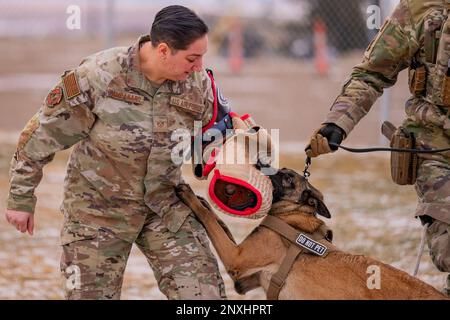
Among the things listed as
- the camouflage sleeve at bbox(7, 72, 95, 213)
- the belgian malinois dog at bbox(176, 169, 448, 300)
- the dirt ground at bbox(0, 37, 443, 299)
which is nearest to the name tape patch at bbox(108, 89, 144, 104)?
the camouflage sleeve at bbox(7, 72, 95, 213)

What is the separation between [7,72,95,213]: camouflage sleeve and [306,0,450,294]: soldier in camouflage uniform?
3.74 ft

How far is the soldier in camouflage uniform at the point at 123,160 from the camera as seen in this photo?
4.08 metres

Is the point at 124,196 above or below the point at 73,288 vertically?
above

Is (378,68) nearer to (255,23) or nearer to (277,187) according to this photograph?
(277,187)

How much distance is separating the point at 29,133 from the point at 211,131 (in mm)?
873

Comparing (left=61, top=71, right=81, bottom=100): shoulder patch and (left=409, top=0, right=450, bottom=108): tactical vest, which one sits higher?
(left=409, top=0, right=450, bottom=108): tactical vest

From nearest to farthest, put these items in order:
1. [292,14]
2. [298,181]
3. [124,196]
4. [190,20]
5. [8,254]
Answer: [190,20]
[124,196]
[298,181]
[8,254]
[292,14]

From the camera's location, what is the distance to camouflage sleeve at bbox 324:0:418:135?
4312 mm

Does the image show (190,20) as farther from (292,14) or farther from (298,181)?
(292,14)

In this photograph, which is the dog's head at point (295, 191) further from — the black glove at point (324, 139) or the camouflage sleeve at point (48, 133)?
the camouflage sleeve at point (48, 133)

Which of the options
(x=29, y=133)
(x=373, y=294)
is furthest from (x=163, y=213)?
(x=373, y=294)

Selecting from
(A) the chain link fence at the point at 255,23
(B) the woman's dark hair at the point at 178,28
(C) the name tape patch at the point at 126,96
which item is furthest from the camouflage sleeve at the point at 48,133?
(A) the chain link fence at the point at 255,23

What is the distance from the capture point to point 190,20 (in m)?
3.98

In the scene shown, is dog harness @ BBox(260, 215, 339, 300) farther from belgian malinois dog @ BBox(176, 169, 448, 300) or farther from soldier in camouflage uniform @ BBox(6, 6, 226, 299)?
soldier in camouflage uniform @ BBox(6, 6, 226, 299)
